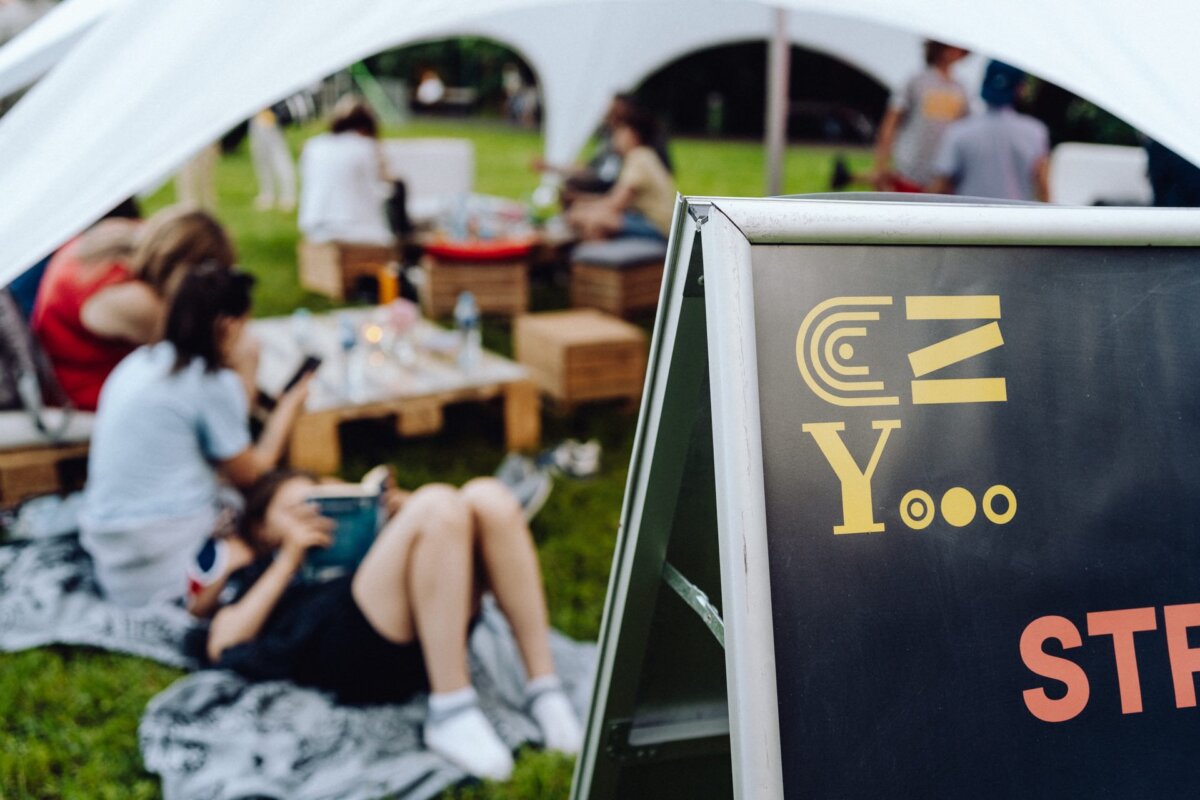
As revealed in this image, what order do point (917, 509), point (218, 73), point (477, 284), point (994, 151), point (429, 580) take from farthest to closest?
point (477, 284), point (994, 151), point (429, 580), point (218, 73), point (917, 509)

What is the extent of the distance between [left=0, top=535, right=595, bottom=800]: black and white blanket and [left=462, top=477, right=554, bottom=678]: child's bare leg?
0.24 m

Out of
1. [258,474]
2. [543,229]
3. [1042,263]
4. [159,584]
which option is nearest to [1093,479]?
[1042,263]

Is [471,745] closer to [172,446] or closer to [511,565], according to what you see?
[511,565]

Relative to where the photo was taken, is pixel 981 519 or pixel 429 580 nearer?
pixel 981 519

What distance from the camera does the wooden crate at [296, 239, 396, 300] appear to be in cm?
747

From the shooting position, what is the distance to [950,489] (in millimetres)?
1263

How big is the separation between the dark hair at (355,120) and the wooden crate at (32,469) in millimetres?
4356

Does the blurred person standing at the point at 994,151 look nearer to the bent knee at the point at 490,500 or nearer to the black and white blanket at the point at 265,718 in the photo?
the black and white blanket at the point at 265,718

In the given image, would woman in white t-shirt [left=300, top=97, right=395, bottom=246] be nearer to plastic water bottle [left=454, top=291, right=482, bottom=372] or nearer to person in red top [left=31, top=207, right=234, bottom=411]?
plastic water bottle [left=454, top=291, right=482, bottom=372]

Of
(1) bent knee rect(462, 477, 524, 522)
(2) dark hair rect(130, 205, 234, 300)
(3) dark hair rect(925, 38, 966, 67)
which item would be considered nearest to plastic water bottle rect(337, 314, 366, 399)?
(2) dark hair rect(130, 205, 234, 300)

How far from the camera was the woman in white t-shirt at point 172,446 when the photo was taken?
2.93m

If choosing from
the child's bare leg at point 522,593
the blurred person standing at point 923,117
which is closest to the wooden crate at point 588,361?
the blurred person standing at point 923,117

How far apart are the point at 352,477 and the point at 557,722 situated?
2120mm

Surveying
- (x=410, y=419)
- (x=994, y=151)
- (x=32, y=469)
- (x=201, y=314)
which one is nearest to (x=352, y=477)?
(x=410, y=419)
